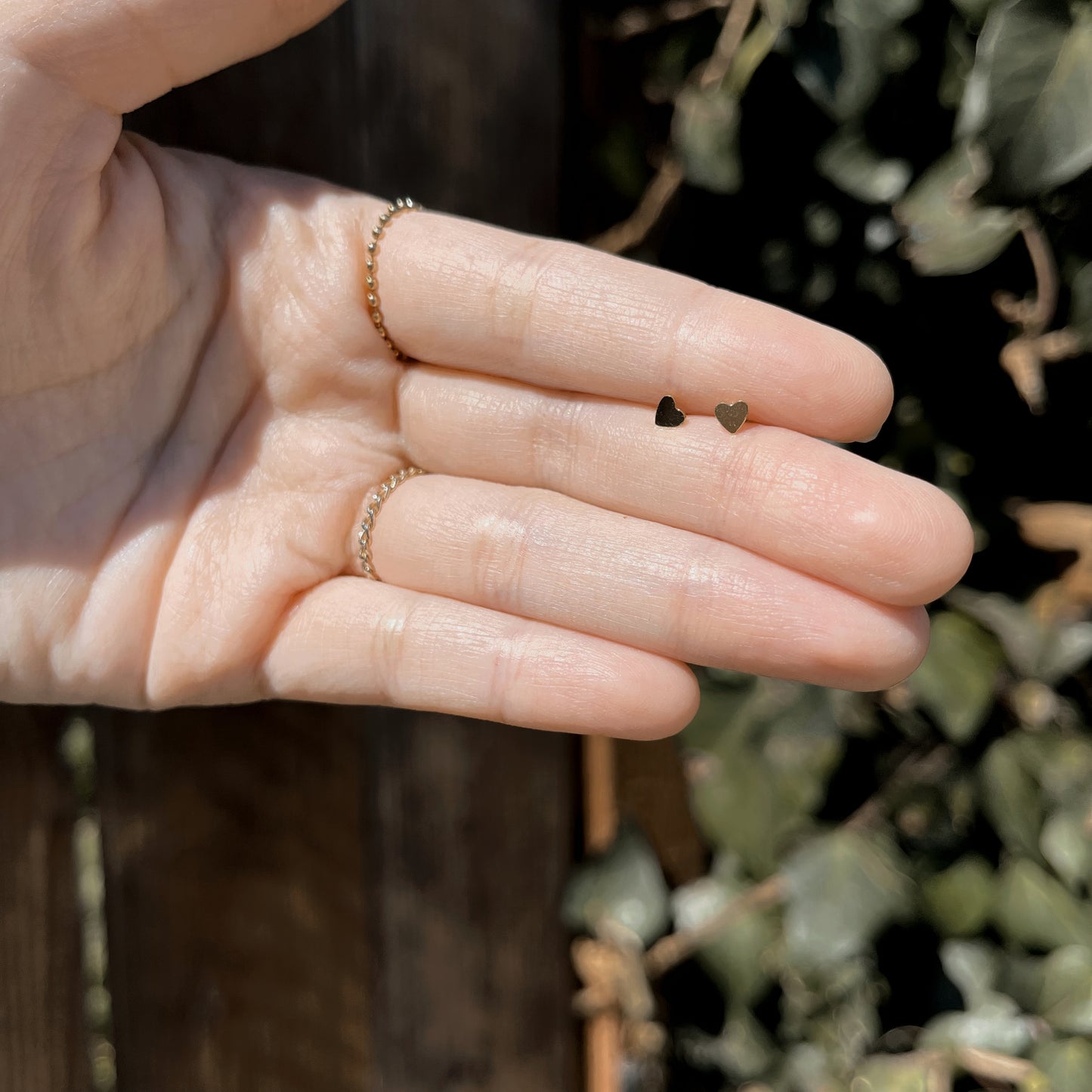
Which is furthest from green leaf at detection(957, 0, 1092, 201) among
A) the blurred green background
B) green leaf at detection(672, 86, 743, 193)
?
green leaf at detection(672, 86, 743, 193)

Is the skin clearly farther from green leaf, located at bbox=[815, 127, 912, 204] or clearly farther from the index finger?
green leaf, located at bbox=[815, 127, 912, 204]

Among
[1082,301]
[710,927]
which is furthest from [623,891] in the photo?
[1082,301]

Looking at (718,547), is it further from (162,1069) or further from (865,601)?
(162,1069)

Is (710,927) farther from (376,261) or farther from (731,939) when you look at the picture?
(376,261)

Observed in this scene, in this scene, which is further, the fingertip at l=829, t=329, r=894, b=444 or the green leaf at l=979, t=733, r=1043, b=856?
the green leaf at l=979, t=733, r=1043, b=856

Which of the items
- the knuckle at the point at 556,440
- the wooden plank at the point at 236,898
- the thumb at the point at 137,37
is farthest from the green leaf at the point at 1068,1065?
the thumb at the point at 137,37

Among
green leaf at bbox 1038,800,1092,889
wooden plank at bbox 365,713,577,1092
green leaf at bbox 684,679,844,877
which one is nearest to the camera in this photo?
green leaf at bbox 1038,800,1092,889
